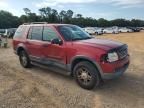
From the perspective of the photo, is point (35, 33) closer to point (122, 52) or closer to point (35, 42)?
point (35, 42)

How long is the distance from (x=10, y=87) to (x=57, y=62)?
1637 mm

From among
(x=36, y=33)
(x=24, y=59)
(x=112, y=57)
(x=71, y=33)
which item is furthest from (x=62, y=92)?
(x=24, y=59)

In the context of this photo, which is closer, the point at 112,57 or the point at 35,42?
the point at 112,57

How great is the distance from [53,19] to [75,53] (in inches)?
2811

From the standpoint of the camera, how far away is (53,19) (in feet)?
252

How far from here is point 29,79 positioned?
764cm

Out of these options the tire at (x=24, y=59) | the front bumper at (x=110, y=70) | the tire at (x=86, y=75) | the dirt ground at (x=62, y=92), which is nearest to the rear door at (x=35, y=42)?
the tire at (x=24, y=59)

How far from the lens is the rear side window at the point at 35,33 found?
802 cm

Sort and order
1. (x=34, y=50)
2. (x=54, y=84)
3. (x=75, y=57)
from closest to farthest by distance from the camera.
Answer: (x=75, y=57)
(x=54, y=84)
(x=34, y=50)

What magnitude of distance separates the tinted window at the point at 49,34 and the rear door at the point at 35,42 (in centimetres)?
25

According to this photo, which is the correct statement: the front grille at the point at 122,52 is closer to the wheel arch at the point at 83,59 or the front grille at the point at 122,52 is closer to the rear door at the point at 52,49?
the wheel arch at the point at 83,59

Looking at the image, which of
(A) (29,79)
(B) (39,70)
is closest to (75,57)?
(A) (29,79)

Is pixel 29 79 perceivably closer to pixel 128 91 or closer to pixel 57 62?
pixel 57 62

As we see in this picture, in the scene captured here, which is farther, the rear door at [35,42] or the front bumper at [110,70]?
the rear door at [35,42]
